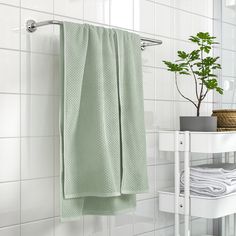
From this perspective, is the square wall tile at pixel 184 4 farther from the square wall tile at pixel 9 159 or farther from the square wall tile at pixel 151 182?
the square wall tile at pixel 9 159

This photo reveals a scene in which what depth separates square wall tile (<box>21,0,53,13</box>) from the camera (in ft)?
5.08

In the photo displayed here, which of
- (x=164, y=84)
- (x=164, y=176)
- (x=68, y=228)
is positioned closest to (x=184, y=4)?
(x=164, y=84)

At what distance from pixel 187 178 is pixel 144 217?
0.25 metres

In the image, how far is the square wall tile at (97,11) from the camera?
176 centimetres

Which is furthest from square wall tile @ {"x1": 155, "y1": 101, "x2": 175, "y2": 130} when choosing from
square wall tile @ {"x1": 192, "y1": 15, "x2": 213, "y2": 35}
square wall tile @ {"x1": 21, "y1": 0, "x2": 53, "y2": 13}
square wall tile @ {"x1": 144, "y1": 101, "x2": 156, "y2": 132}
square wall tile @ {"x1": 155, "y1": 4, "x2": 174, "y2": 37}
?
square wall tile @ {"x1": 21, "y1": 0, "x2": 53, "y2": 13}

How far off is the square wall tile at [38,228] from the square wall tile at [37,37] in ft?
1.90

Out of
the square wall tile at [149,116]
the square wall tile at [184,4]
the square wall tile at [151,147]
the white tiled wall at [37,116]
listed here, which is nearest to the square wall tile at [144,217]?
the white tiled wall at [37,116]

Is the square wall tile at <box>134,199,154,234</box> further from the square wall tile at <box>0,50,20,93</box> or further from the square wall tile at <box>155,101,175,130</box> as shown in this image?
the square wall tile at <box>0,50,20,93</box>

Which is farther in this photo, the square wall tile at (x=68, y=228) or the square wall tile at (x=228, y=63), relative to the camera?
the square wall tile at (x=228, y=63)

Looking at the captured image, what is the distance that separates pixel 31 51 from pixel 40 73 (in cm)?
8

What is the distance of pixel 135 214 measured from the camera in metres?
1.96

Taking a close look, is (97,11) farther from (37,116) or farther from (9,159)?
(9,159)

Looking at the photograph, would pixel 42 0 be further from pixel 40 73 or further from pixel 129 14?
pixel 129 14

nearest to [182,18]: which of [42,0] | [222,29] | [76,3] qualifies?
[222,29]
